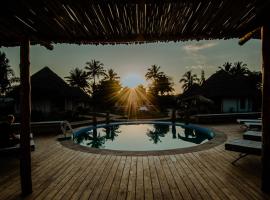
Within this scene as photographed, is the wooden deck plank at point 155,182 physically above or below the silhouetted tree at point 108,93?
below

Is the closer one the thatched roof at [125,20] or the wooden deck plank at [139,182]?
the thatched roof at [125,20]

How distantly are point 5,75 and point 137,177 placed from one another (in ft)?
128

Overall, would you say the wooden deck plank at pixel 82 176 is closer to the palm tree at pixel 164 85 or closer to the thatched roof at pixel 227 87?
the thatched roof at pixel 227 87

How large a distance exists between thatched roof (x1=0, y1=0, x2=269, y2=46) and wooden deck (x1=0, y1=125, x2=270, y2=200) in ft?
10.2

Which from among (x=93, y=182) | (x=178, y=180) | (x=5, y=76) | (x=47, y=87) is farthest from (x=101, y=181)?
(x=5, y=76)

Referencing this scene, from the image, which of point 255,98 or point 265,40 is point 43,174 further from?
point 255,98

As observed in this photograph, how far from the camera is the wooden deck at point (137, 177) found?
4.19 meters

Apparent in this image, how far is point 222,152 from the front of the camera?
742 cm

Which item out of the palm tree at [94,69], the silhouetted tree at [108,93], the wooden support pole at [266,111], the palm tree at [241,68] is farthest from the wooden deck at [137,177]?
the palm tree at [94,69]

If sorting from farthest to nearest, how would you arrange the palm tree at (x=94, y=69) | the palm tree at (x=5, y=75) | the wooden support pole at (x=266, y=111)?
the palm tree at (x=94, y=69)
the palm tree at (x=5, y=75)
the wooden support pole at (x=266, y=111)

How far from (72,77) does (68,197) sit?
48.4m

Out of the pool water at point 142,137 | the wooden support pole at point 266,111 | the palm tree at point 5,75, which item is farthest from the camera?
the palm tree at point 5,75

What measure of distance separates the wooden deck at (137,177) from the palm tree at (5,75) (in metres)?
33.8

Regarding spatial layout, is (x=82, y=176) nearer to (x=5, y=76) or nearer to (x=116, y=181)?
(x=116, y=181)
